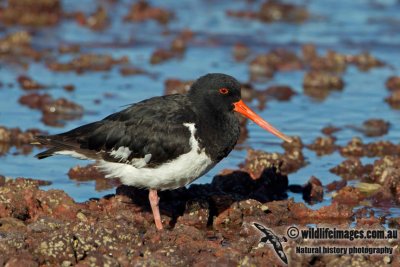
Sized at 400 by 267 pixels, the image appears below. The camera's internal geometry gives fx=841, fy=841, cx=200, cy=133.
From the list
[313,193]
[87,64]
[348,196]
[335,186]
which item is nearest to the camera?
[348,196]

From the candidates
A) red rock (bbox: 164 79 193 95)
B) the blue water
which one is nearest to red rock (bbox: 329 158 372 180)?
the blue water

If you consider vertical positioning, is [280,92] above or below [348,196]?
above

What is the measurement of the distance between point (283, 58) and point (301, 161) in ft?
17.1

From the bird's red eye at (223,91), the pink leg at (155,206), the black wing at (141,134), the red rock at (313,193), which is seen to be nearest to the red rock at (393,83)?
the red rock at (313,193)

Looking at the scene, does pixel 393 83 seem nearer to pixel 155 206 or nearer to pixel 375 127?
pixel 375 127

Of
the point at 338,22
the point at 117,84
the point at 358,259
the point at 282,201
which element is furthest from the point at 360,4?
the point at 358,259

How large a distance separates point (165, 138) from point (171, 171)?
0.31 meters

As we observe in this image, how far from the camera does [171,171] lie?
744cm

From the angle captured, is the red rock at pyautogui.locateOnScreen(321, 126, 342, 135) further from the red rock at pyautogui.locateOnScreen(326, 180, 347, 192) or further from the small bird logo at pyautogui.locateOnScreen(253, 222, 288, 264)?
the small bird logo at pyautogui.locateOnScreen(253, 222, 288, 264)

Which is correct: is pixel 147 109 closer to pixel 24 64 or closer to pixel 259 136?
pixel 259 136

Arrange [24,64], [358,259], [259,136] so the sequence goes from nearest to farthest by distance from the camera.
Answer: [358,259] → [259,136] → [24,64]

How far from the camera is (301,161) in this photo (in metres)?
9.99

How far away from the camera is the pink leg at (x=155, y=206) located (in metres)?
7.61

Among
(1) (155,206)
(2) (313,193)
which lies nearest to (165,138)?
(1) (155,206)
